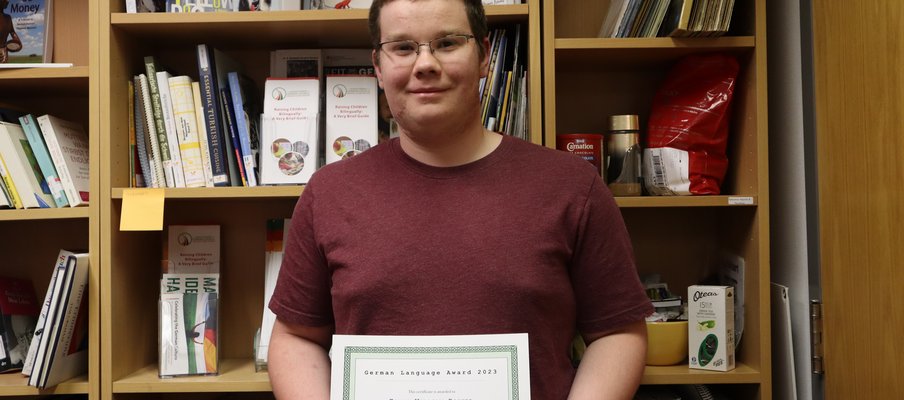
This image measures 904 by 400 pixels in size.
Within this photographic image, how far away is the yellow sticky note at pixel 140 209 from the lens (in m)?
1.64

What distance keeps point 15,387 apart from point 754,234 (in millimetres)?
1742

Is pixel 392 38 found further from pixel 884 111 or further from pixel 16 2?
pixel 16 2

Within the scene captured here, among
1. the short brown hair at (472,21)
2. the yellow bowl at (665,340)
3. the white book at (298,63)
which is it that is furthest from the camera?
the white book at (298,63)

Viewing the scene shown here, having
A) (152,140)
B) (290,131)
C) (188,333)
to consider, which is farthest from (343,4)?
(188,333)

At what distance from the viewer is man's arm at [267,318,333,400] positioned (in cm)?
131

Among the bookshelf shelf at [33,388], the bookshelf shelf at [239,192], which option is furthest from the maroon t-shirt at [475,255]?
the bookshelf shelf at [33,388]

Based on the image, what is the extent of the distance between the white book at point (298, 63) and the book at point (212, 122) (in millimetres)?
199

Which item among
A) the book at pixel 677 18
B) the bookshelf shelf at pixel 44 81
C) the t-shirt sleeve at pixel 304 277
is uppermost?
the book at pixel 677 18

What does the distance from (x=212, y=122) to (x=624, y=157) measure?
99 cm

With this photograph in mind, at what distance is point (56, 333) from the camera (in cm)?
162

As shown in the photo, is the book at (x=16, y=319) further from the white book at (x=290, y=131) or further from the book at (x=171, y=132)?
the white book at (x=290, y=131)

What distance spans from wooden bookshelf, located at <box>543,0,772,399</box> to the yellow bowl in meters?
0.03

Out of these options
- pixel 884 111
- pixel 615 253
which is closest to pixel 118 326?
pixel 615 253

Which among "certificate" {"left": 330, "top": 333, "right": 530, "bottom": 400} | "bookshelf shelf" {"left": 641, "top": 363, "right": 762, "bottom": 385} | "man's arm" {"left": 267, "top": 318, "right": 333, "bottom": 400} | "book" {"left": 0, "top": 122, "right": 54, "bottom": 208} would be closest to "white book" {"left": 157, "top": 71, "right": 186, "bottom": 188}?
"book" {"left": 0, "top": 122, "right": 54, "bottom": 208}
